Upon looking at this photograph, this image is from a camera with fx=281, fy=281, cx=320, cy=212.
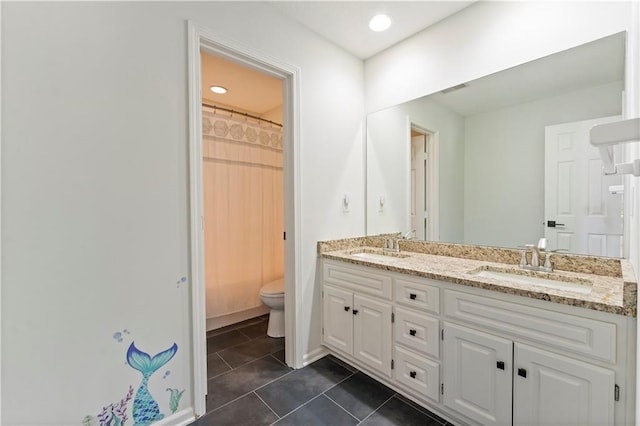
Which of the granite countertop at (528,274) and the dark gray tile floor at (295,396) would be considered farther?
the dark gray tile floor at (295,396)

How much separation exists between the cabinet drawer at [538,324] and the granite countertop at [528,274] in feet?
0.21

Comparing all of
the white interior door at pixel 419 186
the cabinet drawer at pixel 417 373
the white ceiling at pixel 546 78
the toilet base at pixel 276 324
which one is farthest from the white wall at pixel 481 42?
the toilet base at pixel 276 324

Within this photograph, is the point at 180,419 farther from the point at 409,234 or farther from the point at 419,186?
the point at 419,186

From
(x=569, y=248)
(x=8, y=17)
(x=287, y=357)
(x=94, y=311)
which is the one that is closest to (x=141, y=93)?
(x=8, y=17)

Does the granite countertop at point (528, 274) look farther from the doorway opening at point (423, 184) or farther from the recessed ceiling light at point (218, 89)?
the recessed ceiling light at point (218, 89)

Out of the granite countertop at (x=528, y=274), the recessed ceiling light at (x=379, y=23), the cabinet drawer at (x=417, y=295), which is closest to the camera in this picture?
the granite countertop at (x=528, y=274)

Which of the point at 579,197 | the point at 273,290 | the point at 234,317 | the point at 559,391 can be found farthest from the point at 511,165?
the point at 234,317

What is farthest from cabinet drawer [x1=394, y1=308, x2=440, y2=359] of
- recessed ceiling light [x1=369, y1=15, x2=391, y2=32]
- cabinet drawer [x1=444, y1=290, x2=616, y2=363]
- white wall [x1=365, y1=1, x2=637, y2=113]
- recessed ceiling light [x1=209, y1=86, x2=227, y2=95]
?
recessed ceiling light [x1=209, y1=86, x2=227, y2=95]

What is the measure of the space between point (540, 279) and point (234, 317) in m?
2.61

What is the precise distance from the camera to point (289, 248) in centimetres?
205

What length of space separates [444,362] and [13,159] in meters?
2.13

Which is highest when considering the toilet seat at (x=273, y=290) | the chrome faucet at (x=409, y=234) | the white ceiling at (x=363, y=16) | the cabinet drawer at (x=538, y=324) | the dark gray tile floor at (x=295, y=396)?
the white ceiling at (x=363, y=16)

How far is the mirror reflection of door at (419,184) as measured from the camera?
2.24 metres

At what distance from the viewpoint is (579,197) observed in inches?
60.9
